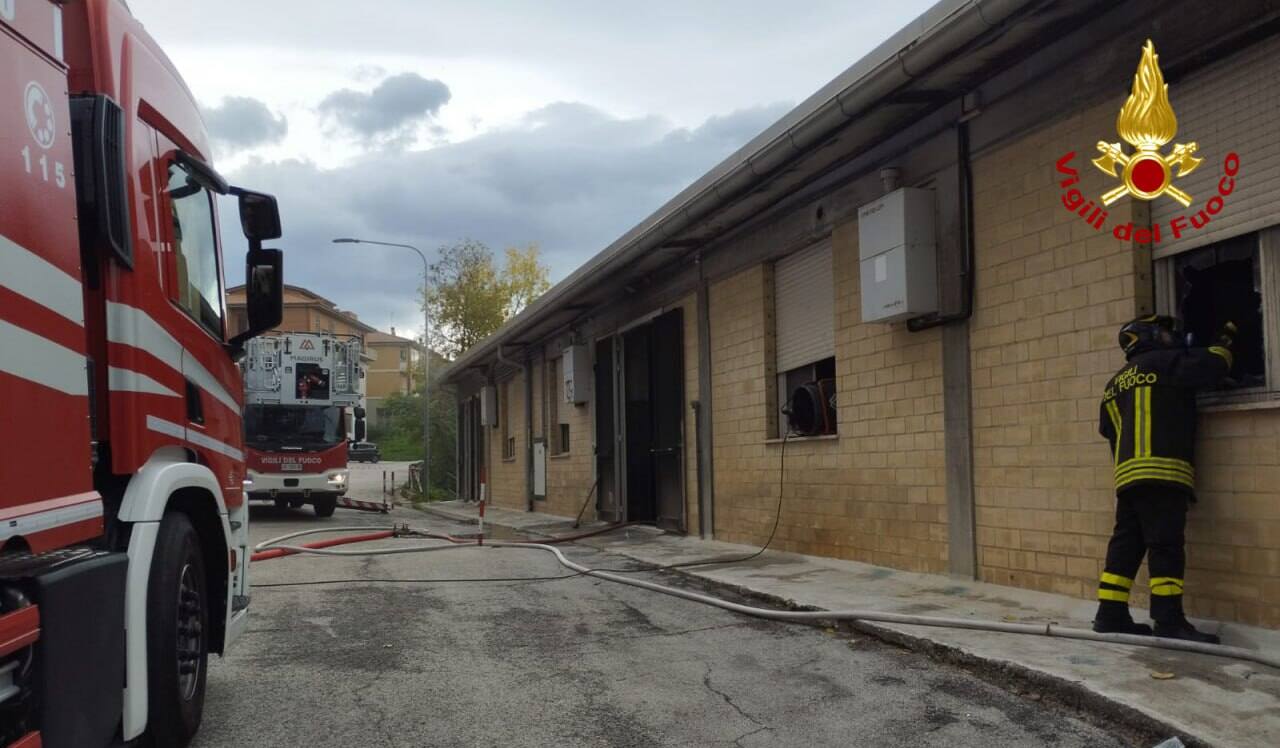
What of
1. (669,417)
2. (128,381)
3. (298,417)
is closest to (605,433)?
(669,417)

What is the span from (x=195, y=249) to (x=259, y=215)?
0.52 metres

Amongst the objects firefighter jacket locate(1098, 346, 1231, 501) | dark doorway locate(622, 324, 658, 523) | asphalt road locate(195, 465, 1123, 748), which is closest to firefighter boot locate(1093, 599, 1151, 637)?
firefighter jacket locate(1098, 346, 1231, 501)

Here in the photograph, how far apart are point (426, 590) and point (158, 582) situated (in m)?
5.28

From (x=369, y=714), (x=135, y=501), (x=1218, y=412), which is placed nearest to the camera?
(x=135, y=501)

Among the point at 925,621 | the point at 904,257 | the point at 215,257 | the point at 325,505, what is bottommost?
the point at 325,505

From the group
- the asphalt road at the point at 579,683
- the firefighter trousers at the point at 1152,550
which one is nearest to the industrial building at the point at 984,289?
the firefighter trousers at the point at 1152,550

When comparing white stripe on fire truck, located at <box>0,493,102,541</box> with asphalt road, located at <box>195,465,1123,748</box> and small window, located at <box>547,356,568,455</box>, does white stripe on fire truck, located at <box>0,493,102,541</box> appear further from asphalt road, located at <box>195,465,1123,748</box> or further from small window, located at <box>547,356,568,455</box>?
small window, located at <box>547,356,568,455</box>

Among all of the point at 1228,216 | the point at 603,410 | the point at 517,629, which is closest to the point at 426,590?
the point at 517,629

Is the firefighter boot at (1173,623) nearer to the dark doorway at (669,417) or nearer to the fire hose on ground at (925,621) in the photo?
the fire hose on ground at (925,621)

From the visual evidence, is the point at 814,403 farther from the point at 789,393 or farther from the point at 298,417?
the point at 298,417

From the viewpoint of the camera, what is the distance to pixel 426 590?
891 cm

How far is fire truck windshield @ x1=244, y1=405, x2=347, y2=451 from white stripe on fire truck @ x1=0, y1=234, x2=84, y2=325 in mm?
17832

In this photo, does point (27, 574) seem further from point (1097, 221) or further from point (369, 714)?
point (1097, 221)

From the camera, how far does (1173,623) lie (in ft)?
17.7
